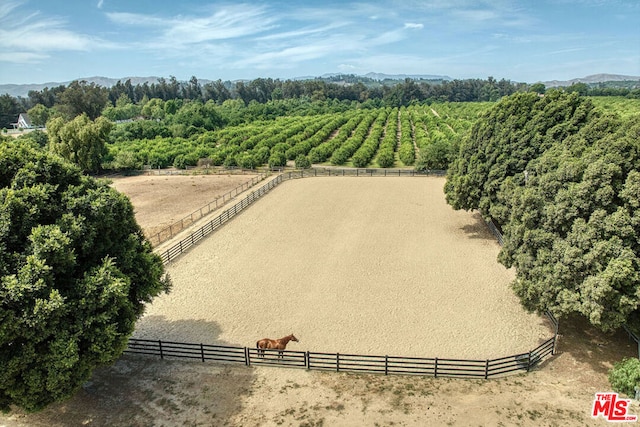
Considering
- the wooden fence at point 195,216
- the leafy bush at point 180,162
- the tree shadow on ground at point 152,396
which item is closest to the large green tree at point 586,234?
the tree shadow on ground at point 152,396

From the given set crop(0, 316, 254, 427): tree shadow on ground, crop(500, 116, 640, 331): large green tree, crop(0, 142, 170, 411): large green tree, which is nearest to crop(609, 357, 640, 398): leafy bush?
crop(500, 116, 640, 331): large green tree

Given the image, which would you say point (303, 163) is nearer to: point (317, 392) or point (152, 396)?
point (317, 392)

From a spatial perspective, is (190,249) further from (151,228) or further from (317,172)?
→ (317,172)

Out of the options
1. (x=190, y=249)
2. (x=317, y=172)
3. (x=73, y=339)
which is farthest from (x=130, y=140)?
(x=73, y=339)

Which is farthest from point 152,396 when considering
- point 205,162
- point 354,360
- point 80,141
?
point 205,162

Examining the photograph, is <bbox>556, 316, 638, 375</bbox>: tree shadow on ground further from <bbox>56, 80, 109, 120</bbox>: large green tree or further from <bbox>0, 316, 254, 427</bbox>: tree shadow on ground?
<bbox>56, 80, 109, 120</bbox>: large green tree

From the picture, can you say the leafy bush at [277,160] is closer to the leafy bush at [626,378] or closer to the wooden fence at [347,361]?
the wooden fence at [347,361]
